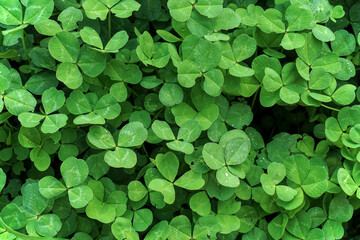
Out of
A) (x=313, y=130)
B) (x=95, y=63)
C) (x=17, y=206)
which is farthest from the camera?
(x=313, y=130)

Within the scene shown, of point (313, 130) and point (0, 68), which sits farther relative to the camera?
point (313, 130)

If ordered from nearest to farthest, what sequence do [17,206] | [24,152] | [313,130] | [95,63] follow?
1. [17,206]
2. [95,63]
3. [24,152]
4. [313,130]

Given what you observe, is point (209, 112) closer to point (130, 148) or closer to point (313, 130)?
point (130, 148)

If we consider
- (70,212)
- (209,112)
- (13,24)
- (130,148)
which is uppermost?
(13,24)

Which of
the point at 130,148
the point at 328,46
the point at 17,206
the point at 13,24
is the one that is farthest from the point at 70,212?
the point at 328,46

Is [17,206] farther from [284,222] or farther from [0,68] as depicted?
[284,222]

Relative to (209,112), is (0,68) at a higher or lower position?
higher
